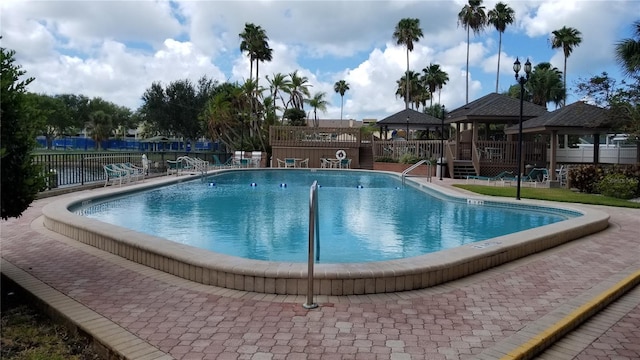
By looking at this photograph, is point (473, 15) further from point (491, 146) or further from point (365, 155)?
point (491, 146)

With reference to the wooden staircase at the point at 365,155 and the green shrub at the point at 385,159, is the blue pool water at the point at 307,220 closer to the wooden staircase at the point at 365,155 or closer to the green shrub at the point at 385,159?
the green shrub at the point at 385,159

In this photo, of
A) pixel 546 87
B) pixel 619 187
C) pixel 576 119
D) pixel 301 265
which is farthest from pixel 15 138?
pixel 546 87

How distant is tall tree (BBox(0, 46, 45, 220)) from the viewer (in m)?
4.48

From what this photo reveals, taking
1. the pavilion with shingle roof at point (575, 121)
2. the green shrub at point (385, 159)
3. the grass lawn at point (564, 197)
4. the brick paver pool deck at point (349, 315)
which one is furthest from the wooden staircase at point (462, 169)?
the brick paver pool deck at point (349, 315)

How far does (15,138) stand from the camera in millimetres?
4562

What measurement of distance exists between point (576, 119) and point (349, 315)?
689 inches

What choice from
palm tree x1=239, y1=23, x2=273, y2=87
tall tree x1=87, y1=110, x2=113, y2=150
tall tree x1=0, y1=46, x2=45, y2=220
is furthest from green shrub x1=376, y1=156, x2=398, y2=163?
tall tree x1=87, y1=110, x2=113, y2=150

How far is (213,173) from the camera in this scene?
22984 millimetres

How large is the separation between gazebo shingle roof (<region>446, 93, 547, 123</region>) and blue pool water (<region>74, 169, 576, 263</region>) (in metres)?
8.07

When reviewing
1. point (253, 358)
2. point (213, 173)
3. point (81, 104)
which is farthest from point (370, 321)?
point (81, 104)

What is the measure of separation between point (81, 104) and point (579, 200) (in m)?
70.1

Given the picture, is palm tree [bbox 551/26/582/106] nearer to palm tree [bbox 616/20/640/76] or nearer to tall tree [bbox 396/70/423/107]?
tall tree [bbox 396/70/423/107]

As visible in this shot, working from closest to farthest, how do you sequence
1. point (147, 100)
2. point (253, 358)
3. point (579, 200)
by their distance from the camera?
1. point (253, 358)
2. point (579, 200)
3. point (147, 100)

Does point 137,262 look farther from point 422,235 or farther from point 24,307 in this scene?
point 422,235
